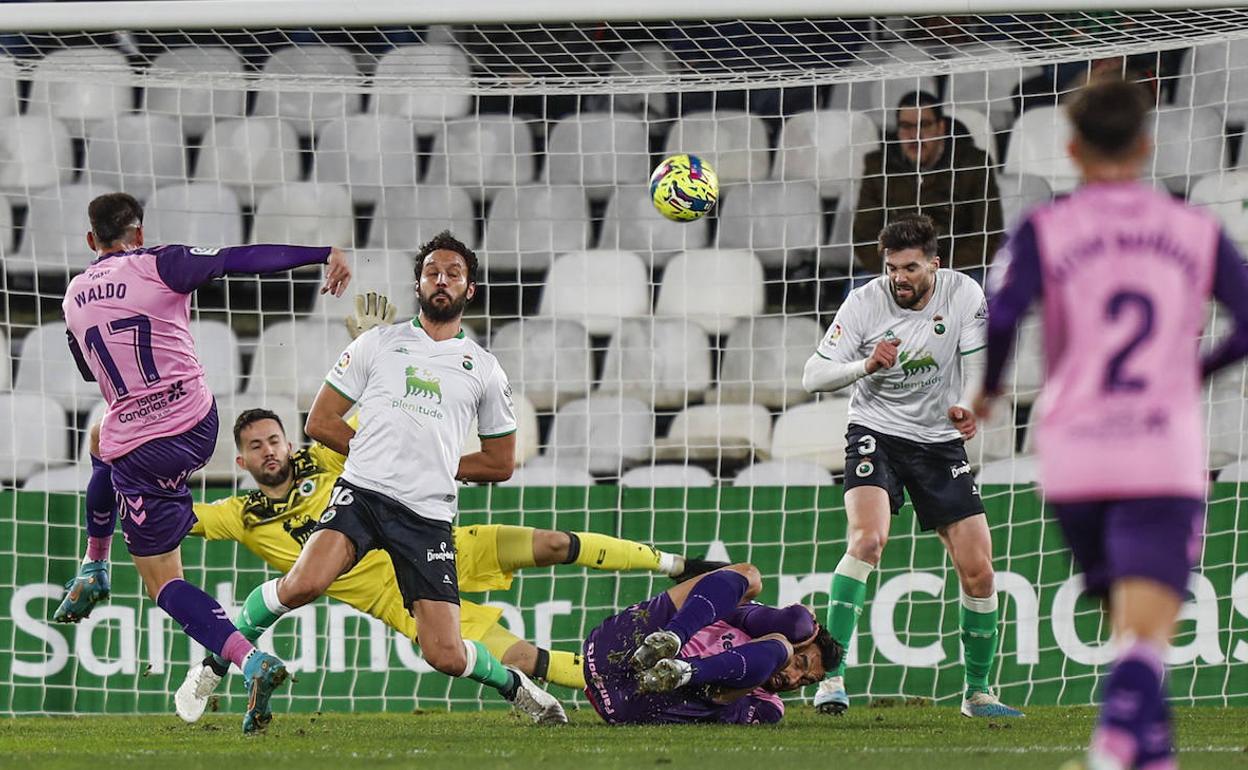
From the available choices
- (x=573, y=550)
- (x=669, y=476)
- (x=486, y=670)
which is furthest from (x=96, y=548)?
(x=669, y=476)

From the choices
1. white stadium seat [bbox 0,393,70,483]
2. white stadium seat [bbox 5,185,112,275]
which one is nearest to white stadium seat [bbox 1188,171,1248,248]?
white stadium seat [bbox 5,185,112,275]

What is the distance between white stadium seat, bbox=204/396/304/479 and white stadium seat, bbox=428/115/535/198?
1.60 m

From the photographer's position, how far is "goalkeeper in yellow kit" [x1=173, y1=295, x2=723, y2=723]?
21.6ft

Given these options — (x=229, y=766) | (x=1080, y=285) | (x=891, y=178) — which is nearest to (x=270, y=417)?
(x=229, y=766)

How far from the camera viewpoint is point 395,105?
959 cm

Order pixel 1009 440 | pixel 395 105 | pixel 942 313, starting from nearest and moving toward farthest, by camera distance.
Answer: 1. pixel 942 313
2. pixel 1009 440
3. pixel 395 105

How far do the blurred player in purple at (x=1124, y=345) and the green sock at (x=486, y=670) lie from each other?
9.63 ft

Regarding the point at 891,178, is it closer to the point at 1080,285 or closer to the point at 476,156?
the point at 476,156

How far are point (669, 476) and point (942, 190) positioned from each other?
6.88 feet

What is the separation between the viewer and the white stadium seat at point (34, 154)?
9266 millimetres

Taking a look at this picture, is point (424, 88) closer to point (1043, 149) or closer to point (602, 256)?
point (602, 256)

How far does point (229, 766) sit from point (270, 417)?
2487 millimetres

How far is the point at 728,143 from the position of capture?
367 inches

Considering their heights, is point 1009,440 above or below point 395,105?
below
